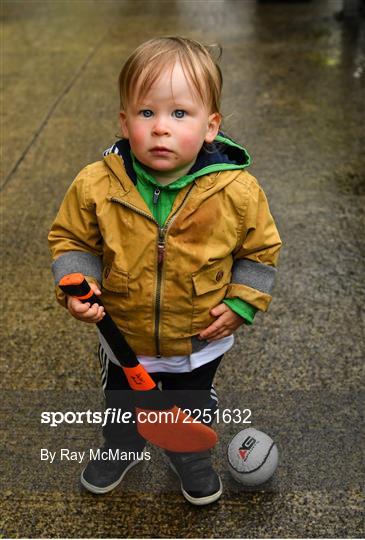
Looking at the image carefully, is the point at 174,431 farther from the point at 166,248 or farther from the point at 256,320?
the point at 256,320

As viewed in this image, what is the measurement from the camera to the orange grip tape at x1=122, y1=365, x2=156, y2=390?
7.84 ft

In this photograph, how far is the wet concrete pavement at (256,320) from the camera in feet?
8.43

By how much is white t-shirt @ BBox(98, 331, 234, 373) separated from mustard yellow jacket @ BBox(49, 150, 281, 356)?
58 millimetres

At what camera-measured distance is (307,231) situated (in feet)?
13.8

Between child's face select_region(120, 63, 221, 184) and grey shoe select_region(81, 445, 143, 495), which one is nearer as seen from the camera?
child's face select_region(120, 63, 221, 184)

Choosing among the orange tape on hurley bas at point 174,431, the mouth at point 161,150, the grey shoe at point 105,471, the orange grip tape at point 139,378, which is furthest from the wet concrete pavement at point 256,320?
the mouth at point 161,150

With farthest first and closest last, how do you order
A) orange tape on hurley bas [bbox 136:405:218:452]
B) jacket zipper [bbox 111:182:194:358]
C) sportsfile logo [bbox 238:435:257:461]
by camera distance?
sportsfile logo [bbox 238:435:257:461], orange tape on hurley bas [bbox 136:405:218:452], jacket zipper [bbox 111:182:194:358]

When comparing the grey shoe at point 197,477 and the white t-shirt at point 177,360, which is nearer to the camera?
the white t-shirt at point 177,360

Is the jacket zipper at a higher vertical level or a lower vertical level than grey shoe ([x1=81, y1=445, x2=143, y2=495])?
higher

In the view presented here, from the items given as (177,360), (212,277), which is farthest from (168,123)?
(177,360)

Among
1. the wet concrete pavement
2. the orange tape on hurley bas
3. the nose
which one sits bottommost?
the wet concrete pavement

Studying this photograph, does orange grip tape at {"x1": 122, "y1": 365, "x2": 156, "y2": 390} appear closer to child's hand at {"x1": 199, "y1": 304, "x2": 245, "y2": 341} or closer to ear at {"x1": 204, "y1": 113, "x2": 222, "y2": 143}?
child's hand at {"x1": 199, "y1": 304, "x2": 245, "y2": 341}

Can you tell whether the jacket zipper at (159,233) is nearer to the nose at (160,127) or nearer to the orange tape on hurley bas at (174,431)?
the nose at (160,127)

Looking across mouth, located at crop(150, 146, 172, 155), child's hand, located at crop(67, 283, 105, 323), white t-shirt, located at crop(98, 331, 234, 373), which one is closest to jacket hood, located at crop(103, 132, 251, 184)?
mouth, located at crop(150, 146, 172, 155)
